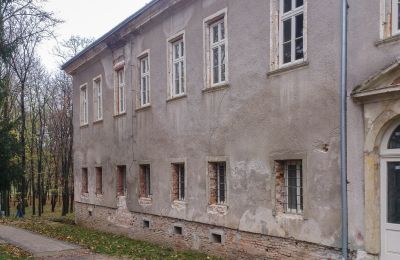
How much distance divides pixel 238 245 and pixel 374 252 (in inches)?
158

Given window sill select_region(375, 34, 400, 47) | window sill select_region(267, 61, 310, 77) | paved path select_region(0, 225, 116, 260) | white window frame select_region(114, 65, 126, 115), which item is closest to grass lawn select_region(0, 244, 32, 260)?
paved path select_region(0, 225, 116, 260)

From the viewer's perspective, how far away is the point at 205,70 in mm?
12906

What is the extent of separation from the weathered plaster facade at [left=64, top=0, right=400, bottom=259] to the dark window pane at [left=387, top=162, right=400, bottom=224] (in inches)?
7.7

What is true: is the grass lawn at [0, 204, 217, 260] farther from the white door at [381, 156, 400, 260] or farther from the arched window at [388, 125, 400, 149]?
the arched window at [388, 125, 400, 149]

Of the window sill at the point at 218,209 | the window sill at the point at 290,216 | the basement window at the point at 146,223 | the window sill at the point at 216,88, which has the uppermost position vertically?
the window sill at the point at 216,88

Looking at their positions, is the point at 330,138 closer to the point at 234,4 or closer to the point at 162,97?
the point at 234,4

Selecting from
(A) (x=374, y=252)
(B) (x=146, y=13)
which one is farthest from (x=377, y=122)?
(B) (x=146, y=13)

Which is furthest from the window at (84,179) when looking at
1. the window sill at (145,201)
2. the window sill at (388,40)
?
the window sill at (388,40)

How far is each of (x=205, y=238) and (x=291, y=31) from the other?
584 centimetres

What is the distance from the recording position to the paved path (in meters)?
13.1

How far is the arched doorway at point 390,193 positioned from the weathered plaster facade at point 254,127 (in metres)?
0.12

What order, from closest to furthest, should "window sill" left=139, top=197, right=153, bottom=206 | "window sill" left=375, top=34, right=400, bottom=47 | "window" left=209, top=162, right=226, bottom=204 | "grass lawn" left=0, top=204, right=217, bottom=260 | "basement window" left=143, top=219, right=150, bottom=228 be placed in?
"window sill" left=375, top=34, right=400, bottom=47, "window" left=209, top=162, right=226, bottom=204, "grass lawn" left=0, top=204, right=217, bottom=260, "window sill" left=139, top=197, right=153, bottom=206, "basement window" left=143, top=219, right=150, bottom=228

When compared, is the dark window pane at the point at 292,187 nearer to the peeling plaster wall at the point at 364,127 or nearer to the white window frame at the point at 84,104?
the peeling plaster wall at the point at 364,127

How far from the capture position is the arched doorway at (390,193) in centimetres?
790
